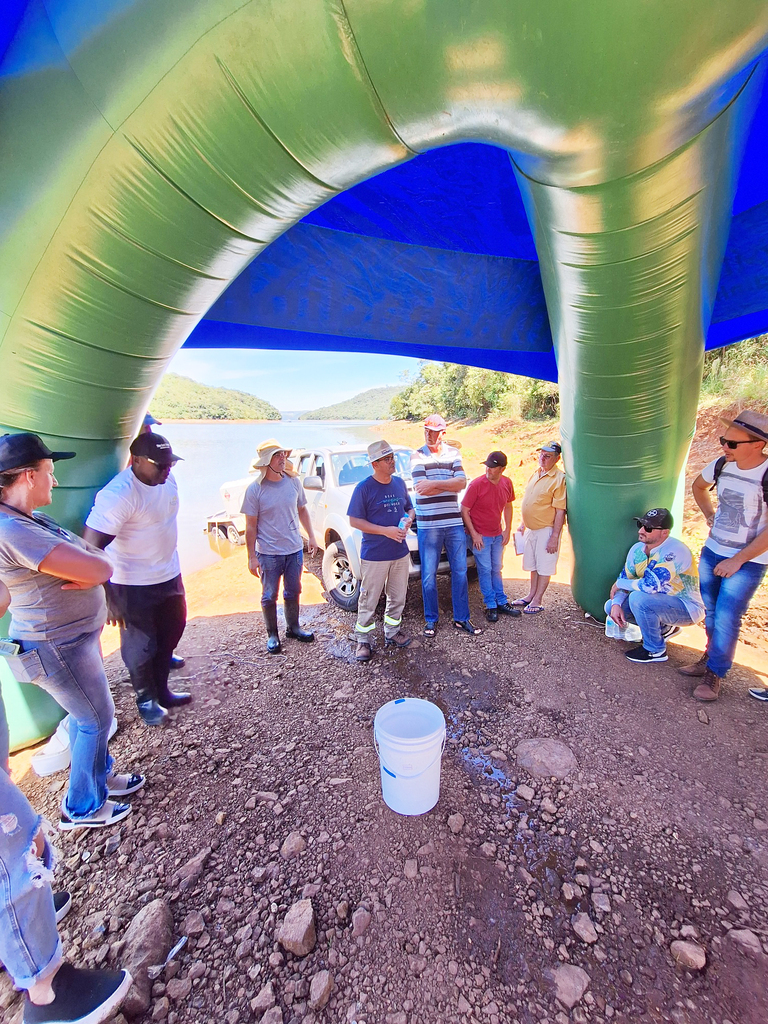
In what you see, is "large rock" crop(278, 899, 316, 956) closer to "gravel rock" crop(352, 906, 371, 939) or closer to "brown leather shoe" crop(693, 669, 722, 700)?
"gravel rock" crop(352, 906, 371, 939)

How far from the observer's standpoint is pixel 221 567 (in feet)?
23.3

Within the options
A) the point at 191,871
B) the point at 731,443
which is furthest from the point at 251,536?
the point at 731,443

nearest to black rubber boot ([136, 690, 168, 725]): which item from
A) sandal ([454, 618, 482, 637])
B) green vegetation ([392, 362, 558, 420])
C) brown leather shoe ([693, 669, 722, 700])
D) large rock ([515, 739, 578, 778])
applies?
large rock ([515, 739, 578, 778])

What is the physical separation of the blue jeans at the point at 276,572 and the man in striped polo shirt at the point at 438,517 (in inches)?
43.8

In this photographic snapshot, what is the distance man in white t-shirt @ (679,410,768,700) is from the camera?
2703 millimetres

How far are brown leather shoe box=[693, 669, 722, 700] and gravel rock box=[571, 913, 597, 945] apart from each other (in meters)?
1.83

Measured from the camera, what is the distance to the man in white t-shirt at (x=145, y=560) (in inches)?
93.9

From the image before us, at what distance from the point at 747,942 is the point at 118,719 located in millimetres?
3324

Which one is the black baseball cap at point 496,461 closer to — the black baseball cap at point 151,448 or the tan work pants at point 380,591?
the tan work pants at point 380,591

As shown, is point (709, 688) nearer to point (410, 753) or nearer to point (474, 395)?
point (410, 753)

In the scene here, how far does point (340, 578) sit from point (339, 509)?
730mm

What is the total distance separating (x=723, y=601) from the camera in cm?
287

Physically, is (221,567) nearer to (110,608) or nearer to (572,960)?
(110,608)

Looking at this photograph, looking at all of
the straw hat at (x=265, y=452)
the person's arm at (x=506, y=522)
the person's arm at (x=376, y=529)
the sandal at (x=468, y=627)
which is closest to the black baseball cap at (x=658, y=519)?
the person's arm at (x=506, y=522)
